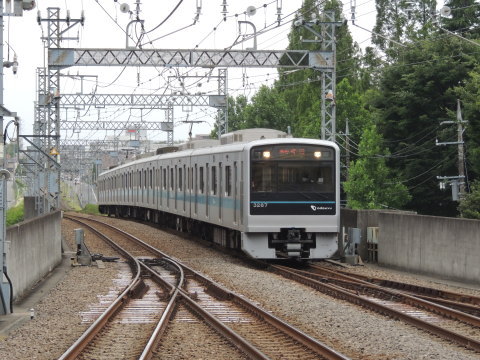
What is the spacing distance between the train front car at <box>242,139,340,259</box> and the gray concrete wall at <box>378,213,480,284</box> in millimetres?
1431

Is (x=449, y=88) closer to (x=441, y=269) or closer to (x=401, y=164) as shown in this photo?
(x=401, y=164)

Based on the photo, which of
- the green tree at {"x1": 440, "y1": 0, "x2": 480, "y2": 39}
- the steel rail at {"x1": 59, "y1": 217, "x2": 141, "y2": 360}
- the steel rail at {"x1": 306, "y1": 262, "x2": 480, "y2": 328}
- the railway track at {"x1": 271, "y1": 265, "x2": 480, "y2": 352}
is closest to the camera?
the steel rail at {"x1": 59, "y1": 217, "x2": 141, "y2": 360}

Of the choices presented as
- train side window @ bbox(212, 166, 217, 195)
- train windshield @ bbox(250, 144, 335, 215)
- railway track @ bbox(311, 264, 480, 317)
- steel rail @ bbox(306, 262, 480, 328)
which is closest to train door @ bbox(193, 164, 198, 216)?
train side window @ bbox(212, 166, 217, 195)

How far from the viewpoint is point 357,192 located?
4966cm

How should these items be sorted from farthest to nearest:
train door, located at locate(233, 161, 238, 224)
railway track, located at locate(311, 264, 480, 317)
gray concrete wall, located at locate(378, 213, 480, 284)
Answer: train door, located at locate(233, 161, 238, 224) → gray concrete wall, located at locate(378, 213, 480, 284) → railway track, located at locate(311, 264, 480, 317)

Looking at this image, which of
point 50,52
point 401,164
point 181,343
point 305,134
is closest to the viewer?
point 181,343

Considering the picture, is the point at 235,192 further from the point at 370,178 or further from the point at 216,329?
the point at 370,178

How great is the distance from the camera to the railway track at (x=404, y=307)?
10.4m

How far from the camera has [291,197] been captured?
19125 millimetres

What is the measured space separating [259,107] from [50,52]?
41.9m

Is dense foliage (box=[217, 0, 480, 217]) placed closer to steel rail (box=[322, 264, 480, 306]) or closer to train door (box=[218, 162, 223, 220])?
train door (box=[218, 162, 223, 220])

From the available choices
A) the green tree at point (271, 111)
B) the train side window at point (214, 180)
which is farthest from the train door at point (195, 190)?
the green tree at point (271, 111)

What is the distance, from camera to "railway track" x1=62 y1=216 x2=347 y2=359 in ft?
30.3

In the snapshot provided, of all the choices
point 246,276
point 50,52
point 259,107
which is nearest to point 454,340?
point 246,276
